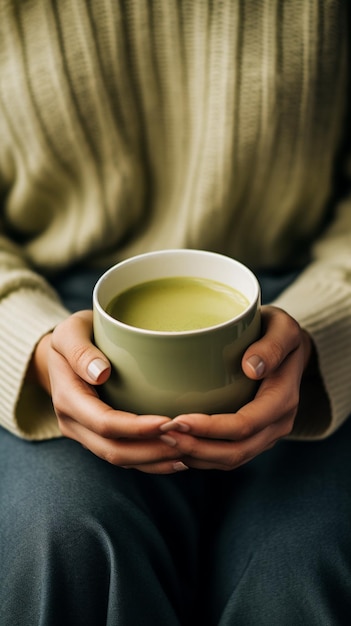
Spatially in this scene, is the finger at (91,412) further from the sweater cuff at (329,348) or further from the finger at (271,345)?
the sweater cuff at (329,348)

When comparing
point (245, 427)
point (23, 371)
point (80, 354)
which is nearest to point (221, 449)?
point (245, 427)

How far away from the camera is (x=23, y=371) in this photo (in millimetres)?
622

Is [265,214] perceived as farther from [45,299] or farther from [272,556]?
[272,556]

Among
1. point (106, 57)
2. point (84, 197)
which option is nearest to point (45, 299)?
point (84, 197)

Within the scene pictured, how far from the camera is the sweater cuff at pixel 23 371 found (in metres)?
0.63

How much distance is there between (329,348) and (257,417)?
0.21 meters

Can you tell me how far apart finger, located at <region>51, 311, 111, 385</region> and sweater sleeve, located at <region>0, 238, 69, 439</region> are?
0.31 ft

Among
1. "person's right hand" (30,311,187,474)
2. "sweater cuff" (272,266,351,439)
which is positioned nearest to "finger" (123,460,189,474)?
"person's right hand" (30,311,187,474)

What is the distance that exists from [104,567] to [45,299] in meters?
0.31

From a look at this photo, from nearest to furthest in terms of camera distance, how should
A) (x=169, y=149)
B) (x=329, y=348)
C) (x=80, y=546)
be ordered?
(x=80, y=546)
(x=329, y=348)
(x=169, y=149)

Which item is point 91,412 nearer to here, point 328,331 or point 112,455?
point 112,455

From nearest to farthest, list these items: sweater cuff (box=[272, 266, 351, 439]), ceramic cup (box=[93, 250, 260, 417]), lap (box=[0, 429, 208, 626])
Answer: ceramic cup (box=[93, 250, 260, 417])
lap (box=[0, 429, 208, 626])
sweater cuff (box=[272, 266, 351, 439])

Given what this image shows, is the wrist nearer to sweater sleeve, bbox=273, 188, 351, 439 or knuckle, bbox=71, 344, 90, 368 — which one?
knuckle, bbox=71, 344, 90, 368

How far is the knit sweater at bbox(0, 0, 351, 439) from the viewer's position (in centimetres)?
69
